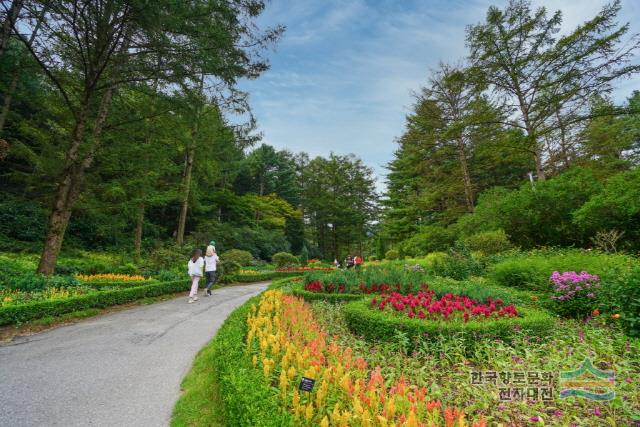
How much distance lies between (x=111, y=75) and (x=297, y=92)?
6207 mm

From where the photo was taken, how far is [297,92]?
40.1ft

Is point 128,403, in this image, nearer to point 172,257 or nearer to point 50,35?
point 50,35

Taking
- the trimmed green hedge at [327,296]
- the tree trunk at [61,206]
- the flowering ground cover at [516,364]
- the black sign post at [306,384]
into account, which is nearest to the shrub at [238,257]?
the tree trunk at [61,206]

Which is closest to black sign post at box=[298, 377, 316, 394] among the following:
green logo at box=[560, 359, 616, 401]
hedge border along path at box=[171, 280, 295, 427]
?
hedge border along path at box=[171, 280, 295, 427]

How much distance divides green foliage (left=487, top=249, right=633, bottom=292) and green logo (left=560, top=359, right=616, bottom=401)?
3.24 metres

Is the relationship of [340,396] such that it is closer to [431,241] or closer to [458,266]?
[458,266]

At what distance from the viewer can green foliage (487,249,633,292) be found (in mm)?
7258

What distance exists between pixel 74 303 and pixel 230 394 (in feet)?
21.2

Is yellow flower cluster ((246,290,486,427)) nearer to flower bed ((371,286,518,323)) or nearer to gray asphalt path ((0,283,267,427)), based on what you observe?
gray asphalt path ((0,283,267,427))

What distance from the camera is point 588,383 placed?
10.5 ft

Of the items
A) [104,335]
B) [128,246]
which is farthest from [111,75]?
[128,246]

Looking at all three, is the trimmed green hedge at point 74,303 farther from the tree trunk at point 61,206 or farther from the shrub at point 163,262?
the shrub at point 163,262

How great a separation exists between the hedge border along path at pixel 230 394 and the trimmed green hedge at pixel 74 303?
4273mm

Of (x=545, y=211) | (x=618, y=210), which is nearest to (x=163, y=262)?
(x=545, y=211)
